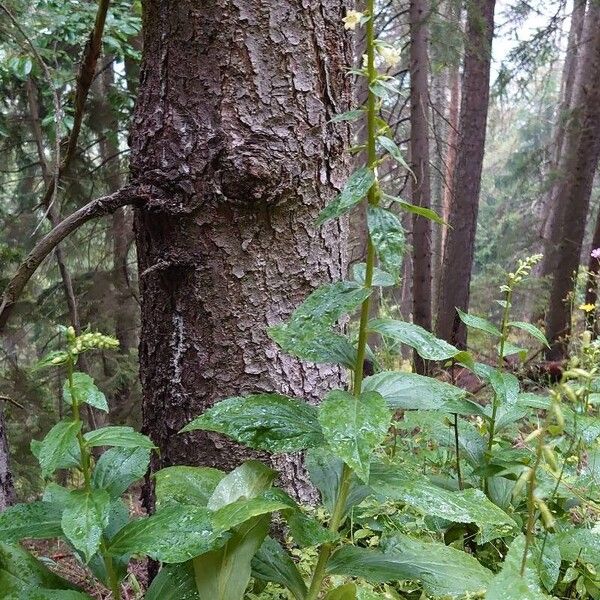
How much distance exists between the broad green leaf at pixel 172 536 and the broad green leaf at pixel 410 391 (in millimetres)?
442

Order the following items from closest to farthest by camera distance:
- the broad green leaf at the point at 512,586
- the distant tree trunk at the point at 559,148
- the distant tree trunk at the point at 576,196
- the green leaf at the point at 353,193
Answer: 1. the broad green leaf at the point at 512,586
2. the green leaf at the point at 353,193
3. the distant tree trunk at the point at 576,196
4. the distant tree trunk at the point at 559,148

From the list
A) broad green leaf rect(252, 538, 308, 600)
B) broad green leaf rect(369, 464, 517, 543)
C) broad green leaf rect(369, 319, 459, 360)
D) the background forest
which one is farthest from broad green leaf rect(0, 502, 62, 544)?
broad green leaf rect(369, 319, 459, 360)

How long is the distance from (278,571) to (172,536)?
28 centimetres

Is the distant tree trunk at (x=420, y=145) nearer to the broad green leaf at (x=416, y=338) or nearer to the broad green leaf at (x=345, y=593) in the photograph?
the broad green leaf at (x=416, y=338)

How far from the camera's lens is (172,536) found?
3.40 ft

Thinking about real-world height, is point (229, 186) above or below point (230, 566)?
above

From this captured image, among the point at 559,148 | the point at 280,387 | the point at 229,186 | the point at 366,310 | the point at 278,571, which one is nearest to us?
the point at 366,310

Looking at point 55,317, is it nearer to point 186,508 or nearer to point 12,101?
point 12,101

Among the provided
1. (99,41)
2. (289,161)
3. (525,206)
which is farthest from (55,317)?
(525,206)

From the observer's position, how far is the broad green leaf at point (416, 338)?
1.07 m

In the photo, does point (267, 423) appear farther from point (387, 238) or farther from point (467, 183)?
point (467, 183)

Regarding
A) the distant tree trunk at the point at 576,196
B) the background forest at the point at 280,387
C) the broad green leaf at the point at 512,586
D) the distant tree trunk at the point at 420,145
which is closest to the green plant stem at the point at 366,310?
the background forest at the point at 280,387

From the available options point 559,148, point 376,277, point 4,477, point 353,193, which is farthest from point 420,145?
point 559,148

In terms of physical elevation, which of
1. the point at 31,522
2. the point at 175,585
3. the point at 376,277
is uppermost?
the point at 376,277
